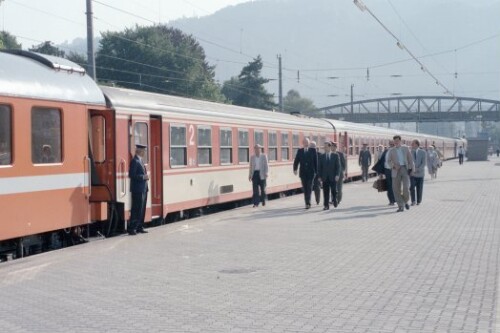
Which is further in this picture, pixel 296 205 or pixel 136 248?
pixel 296 205

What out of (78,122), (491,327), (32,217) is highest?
(78,122)

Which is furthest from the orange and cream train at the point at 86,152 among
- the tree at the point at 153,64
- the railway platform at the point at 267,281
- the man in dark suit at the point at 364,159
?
the tree at the point at 153,64

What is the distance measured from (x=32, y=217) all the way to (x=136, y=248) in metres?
2.08

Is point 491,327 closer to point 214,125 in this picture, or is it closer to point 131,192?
point 131,192

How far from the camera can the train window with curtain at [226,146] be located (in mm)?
21306

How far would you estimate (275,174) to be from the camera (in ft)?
87.4

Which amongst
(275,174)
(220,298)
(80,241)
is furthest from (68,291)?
(275,174)

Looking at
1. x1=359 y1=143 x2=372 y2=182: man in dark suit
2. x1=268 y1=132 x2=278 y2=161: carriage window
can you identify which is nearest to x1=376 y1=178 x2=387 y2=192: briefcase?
x1=268 y1=132 x2=278 y2=161: carriage window

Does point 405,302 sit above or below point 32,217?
below

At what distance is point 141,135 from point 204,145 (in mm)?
3843

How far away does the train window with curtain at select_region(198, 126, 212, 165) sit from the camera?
64.5ft

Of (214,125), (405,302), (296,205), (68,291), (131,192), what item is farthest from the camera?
(296,205)

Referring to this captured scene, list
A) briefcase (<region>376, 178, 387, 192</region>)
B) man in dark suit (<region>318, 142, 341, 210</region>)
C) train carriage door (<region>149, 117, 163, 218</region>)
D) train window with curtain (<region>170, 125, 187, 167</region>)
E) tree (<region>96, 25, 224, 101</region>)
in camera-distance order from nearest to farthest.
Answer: train carriage door (<region>149, 117, 163, 218</region>) < train window with curtain (<region>170, 125, 187, 167</region>) < man in dark suit (<region>318, 142, 341, 210</region>) < briefcase (<region>376, 178, 387, 192</region>) < tree (<region>96, 25, 224, 101</region>)

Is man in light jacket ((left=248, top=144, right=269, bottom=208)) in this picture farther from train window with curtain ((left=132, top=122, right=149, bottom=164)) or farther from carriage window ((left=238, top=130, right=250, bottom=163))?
train window with curtain ((left=132, top=122, right=149, bottom=164))
